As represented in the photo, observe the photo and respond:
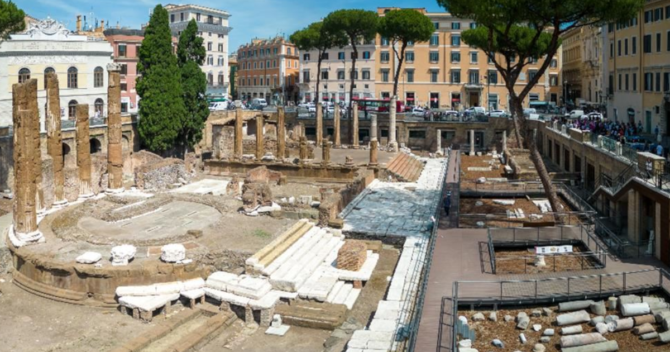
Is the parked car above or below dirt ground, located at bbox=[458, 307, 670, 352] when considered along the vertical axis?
above

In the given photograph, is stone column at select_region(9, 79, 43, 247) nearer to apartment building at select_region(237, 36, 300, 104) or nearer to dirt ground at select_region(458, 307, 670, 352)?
dirt ground at select_region(458, 307, 670, 352)

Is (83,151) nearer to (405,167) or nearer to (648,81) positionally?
(405,167)

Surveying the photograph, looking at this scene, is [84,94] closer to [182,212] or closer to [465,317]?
[182,212]

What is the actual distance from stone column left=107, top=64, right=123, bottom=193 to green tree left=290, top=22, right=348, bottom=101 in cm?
3633

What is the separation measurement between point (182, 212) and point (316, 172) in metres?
15.4

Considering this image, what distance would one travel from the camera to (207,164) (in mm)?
44844

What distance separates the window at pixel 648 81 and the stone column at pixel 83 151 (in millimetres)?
32626

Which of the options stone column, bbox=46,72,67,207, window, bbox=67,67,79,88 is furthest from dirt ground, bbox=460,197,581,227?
window, bbox=67,67,79,88

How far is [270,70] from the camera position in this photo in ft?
319

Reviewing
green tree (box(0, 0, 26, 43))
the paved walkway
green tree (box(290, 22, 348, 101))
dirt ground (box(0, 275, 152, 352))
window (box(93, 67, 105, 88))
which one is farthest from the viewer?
green tree (box(290, 22, 348, 101))

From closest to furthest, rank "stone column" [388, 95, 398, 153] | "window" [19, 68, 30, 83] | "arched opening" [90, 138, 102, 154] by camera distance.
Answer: "arched opening" [90, 138, 102, 154] → "window" [19, 68, 30, 83] → "stone column" [388, 95, 398, 153]

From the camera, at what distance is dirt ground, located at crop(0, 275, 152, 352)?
16.4m

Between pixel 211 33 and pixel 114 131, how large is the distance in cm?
5441

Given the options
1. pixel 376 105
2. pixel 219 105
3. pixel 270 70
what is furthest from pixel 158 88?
pixel 270 70
